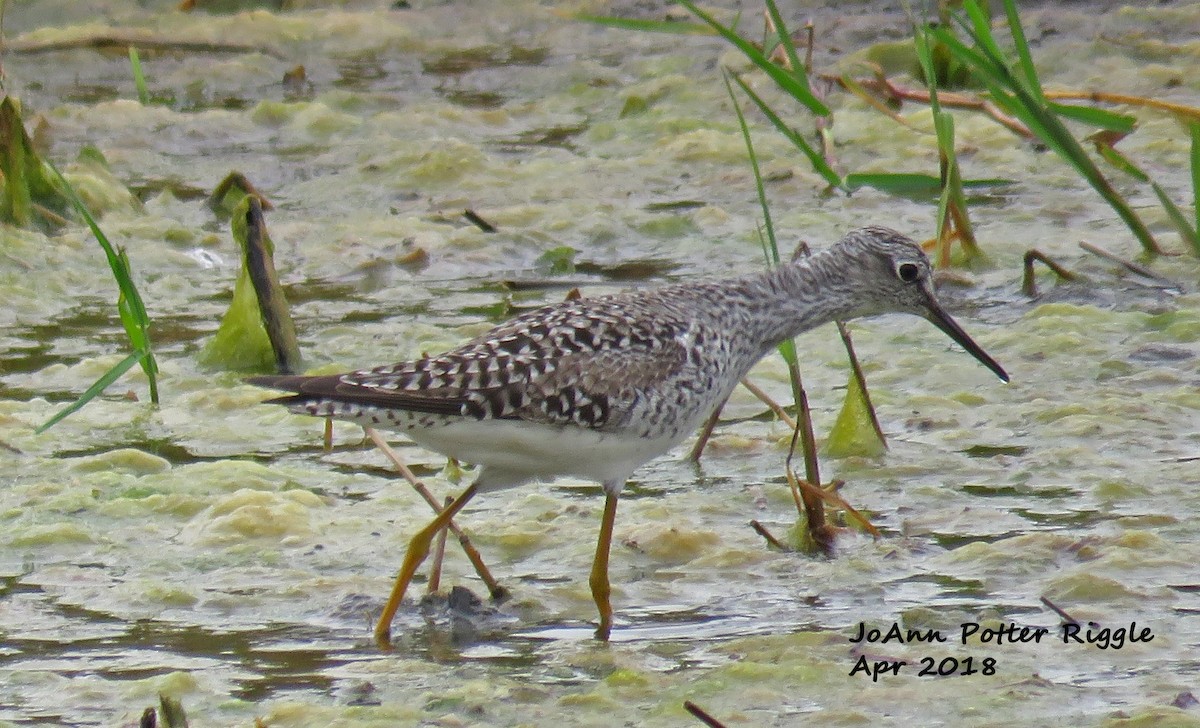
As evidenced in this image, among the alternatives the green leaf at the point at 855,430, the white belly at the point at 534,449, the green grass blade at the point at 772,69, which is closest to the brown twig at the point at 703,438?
the green leaf at the point at 855,430

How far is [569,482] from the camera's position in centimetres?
554

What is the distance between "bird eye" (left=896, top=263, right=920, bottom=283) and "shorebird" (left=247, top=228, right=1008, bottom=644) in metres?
0.48

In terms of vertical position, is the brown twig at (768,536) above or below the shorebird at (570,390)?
below

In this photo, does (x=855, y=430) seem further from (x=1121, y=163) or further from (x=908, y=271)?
(x=1121, y=163)

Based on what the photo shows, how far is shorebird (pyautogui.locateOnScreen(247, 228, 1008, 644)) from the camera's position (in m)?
4.33

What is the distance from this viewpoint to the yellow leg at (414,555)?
4406 mm

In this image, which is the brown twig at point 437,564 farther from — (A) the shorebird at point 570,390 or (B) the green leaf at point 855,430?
(B) the green leaf at point 855,430

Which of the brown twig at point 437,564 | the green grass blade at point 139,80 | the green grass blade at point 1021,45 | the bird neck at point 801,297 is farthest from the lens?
the green grass blade at point 139,80

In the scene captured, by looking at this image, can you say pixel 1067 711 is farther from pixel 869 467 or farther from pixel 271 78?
pixel 271 78

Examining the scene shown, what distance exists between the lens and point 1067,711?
3.76 meters

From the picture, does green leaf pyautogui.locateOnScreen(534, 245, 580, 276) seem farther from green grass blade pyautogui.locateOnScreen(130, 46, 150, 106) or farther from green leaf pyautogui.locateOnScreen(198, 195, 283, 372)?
green grass blade pyautogui.locateOnScreen(130, 46, 150, 106)

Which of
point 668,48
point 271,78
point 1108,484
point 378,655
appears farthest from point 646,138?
point 378,655

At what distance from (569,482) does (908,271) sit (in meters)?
1.19

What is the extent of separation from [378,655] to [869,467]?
1.78 meters
